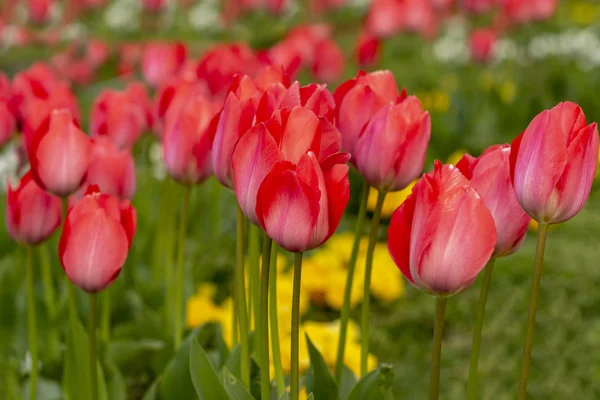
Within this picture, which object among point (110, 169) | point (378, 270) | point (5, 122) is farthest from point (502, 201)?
point (378, 270)

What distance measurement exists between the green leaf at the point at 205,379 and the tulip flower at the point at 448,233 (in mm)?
387

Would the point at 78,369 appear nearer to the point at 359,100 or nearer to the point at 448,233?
the point at 359,100

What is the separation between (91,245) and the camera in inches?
47.2

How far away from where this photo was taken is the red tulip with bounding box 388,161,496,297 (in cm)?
99

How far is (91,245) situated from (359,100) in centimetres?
48

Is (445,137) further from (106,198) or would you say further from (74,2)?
(74,2)

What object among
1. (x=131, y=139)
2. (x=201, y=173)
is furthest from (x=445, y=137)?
(x=201, y=173)

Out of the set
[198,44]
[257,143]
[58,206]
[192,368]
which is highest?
[257,143]

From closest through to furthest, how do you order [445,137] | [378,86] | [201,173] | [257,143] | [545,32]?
[257,143] < [378,86] < [201,173] < [445,137] < [545,32]

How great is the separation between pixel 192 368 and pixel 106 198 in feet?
0.97

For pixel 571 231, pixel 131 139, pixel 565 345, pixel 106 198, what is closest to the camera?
pixel 106 198

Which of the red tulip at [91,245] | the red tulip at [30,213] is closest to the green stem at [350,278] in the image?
the red tulip at [91,245]

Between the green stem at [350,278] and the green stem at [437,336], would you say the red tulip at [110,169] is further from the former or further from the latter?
the green stem at [437,336]

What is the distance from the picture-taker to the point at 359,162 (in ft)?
4.31
